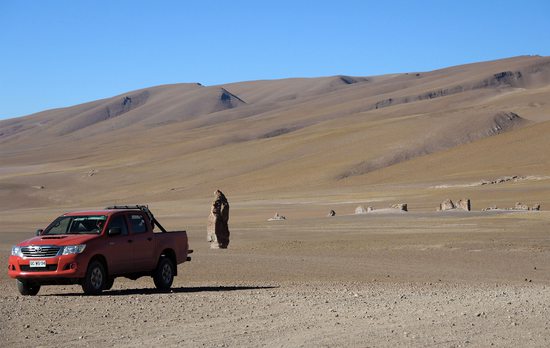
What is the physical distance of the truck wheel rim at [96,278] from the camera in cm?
1644

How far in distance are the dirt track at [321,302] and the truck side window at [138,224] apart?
1.16 m

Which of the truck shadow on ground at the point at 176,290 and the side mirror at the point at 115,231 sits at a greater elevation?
the side mirror at the point at 115,231

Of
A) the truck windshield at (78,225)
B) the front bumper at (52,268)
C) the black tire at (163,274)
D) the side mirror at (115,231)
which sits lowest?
the black tire at (163,274)

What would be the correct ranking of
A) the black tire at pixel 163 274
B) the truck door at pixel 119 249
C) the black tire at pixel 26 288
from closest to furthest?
the black tire at pixel 26 288 < the truck door at pixel 119 249 < the black tire at pixel 163 274

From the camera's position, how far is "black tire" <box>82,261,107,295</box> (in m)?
16.3

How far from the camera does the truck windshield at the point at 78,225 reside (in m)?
17.2

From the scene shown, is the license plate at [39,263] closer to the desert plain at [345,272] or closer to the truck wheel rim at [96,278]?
the desert plain at [345,272]

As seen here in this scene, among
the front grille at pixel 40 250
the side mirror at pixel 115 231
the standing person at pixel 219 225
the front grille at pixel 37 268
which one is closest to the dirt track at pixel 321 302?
the front grille at pixel 37 268

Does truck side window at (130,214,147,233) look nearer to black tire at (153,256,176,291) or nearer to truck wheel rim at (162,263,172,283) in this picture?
black tire at (153,256,176,291)

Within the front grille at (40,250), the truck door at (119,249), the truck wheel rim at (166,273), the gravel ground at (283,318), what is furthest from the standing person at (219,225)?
the front grille at (40,250)

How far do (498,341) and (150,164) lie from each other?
117 metres

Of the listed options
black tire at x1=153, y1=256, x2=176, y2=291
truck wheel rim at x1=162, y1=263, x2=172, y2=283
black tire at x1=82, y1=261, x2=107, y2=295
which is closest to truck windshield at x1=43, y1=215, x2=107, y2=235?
black tire at x1=82, y1=261, x2=107, y2=295

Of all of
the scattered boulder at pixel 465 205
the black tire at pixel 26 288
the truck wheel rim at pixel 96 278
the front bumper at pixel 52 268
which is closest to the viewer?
the front bumper at pixel 52 268

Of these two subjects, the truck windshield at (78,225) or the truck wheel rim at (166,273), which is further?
the truck wheel rim at (166,273)
